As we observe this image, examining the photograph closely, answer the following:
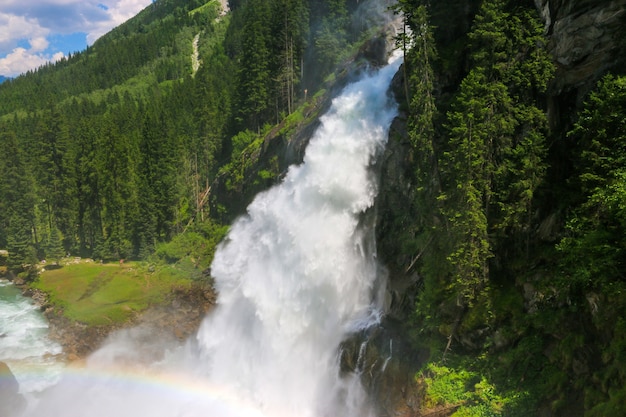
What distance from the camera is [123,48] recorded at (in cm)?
15125

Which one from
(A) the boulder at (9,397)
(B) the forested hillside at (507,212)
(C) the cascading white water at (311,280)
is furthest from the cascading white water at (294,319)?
(B) the forested hillside at (507,212)

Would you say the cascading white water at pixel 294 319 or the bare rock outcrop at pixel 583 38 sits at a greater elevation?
the bare rock outcrop at pixel 583 38

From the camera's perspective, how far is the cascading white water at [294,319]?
23.1m

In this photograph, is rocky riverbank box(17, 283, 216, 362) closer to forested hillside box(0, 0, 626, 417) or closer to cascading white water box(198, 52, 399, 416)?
cascading white water box(198, 52, 399, 416)

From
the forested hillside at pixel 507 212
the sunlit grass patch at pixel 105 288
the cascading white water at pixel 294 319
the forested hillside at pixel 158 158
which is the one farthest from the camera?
the forested hillside at pixel 158 158

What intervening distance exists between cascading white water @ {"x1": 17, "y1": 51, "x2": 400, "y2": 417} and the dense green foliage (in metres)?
4.83

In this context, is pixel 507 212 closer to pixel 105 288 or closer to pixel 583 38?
pixel 583 38

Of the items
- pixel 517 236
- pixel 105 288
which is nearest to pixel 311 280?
pixel 517 236

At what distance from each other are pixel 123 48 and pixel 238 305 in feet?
493

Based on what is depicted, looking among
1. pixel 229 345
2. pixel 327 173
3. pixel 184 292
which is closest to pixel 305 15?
pixel 327 173

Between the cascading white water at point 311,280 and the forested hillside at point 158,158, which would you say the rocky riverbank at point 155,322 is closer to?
the cascading white water at point 311,280

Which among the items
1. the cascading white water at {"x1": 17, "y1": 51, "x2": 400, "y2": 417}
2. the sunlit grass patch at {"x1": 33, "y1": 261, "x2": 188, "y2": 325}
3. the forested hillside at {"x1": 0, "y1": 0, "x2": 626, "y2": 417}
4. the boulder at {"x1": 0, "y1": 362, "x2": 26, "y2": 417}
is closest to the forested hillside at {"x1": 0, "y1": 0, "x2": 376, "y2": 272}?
the sunlit grass patch at {"x1": 33, "y1": 261, "x2": 188, "y2": 325}

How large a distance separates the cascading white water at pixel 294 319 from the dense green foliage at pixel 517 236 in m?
4.83

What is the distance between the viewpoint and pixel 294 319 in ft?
81.8
